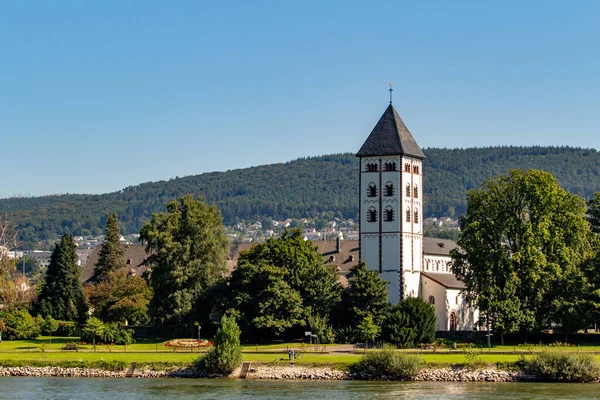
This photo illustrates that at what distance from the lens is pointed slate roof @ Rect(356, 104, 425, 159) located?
96.6 m

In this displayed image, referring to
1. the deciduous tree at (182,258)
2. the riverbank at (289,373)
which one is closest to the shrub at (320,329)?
the deciduous tree at (182,258)

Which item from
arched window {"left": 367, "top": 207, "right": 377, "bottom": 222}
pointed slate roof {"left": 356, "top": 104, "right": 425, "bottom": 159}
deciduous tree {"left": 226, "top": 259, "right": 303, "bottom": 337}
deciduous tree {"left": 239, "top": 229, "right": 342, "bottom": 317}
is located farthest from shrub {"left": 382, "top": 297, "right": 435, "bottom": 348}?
pointed slate roof {"left": 356, "top": 104, "right": 425, "bottom": 159}

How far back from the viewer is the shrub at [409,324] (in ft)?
281

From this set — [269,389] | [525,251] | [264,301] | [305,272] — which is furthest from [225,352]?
[525,251]

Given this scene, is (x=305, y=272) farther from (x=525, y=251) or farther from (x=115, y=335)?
(x=525, y=251)

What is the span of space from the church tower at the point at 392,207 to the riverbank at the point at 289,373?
25650 millimetres

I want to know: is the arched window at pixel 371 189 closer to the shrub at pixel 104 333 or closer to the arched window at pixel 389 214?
the arched window at pixel 389 214

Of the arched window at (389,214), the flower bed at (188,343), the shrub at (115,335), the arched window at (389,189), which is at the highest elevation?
the arched window at (389,189)

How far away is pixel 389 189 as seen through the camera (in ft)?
316

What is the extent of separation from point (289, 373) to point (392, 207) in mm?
29064

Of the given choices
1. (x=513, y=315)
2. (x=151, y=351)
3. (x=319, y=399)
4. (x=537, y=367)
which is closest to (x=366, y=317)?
(x=513, y=315)

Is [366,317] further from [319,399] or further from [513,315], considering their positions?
[319,399]

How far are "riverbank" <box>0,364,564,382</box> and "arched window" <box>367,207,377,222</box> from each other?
28011 mm

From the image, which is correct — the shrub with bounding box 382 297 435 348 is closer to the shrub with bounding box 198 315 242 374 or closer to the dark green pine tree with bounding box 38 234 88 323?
the shrub with bounding box 198 315 242 374
